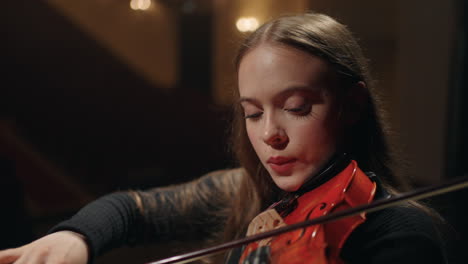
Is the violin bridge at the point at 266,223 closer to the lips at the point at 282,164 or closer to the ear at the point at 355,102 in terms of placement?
the lips at the point at 282,164

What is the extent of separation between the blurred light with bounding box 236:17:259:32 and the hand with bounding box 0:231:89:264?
0.82 metres

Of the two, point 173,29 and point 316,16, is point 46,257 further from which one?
point 173,29

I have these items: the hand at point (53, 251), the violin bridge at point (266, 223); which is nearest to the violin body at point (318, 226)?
the violin bridge at point (266, 223)

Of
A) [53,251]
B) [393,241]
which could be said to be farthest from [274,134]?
[53,251]

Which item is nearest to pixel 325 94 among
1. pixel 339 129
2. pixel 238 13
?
pixel 339 129

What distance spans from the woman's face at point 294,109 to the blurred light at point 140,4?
1.20 m

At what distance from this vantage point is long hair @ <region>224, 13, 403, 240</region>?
0.65 m

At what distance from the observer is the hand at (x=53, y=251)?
665 mm

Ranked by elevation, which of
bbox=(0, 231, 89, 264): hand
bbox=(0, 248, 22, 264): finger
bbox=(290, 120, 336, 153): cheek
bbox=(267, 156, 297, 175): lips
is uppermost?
bbox=(290, 120, 336, 153): cheek

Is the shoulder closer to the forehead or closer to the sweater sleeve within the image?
the forehead

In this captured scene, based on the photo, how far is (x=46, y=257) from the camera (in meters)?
0.68

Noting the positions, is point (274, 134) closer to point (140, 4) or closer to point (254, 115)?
point (254, 115)

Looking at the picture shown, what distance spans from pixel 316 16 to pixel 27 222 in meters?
0.89

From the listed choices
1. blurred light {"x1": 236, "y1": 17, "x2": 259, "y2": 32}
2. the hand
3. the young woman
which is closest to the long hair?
the young woman
